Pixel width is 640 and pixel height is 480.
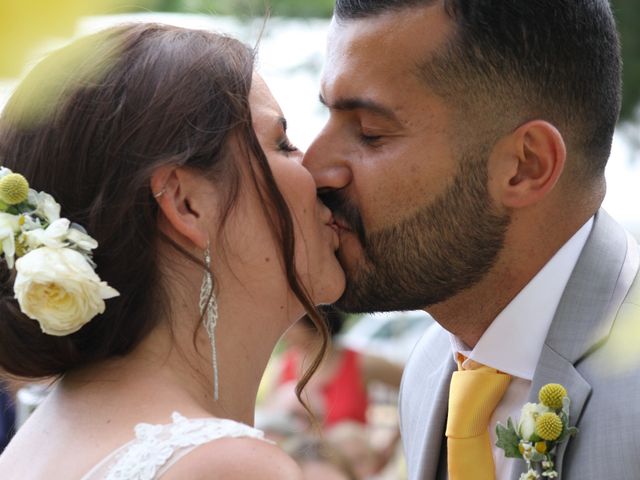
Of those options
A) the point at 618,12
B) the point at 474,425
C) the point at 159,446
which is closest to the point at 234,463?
the point at 159,446

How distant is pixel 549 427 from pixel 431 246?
0.79 meters

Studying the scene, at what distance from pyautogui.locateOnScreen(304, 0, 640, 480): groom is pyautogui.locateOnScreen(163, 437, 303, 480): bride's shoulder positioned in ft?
3.15

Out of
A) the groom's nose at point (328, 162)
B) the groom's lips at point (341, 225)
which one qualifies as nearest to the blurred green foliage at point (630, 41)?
the groom's nose at point (328, 162)

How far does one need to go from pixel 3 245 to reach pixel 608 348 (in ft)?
5.56

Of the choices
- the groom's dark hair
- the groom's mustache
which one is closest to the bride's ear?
the groom's mustache

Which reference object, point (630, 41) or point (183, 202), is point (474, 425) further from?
point (630, 41)

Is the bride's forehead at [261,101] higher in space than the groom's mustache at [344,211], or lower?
higher

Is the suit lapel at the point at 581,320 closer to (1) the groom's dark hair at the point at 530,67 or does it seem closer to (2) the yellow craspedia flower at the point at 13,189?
(1) the groom's dark hair at the point at 530,67

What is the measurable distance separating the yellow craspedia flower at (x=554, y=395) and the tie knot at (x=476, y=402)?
0.34m

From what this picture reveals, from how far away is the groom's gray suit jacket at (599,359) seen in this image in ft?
7.52

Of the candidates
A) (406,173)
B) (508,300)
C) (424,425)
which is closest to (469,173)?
(406,173)

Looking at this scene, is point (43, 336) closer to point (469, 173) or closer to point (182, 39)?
point (182, 39)

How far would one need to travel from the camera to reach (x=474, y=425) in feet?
8.99

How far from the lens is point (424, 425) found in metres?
3.14
